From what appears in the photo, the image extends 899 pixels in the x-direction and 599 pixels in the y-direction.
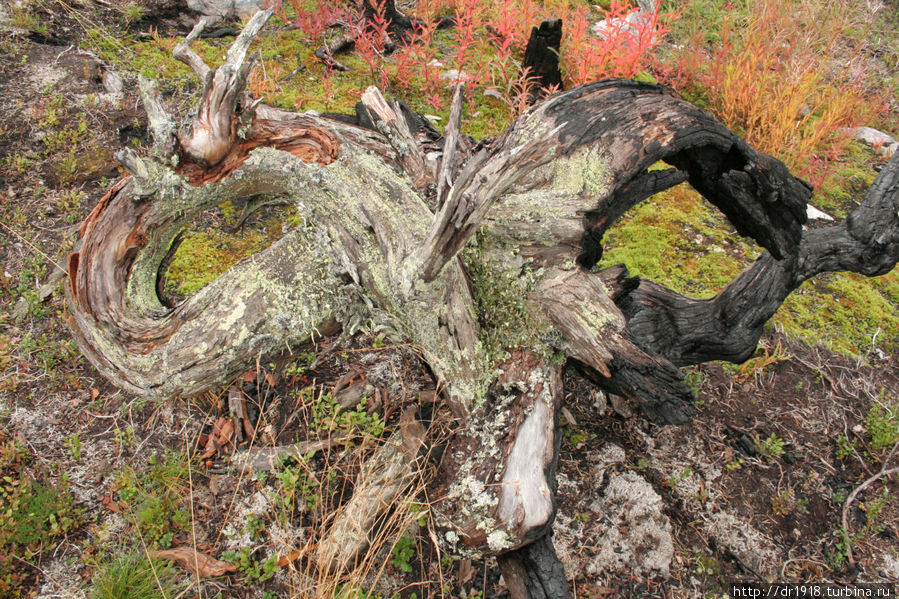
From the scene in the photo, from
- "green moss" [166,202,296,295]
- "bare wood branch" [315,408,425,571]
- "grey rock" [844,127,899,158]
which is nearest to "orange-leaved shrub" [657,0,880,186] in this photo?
"grey rock" [844,127,899,158]

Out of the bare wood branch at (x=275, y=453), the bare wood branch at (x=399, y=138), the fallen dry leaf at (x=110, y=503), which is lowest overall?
the fallen dry leaf at (x=110, y=503)

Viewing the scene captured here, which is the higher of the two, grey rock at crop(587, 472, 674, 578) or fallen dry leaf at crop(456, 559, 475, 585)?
grey rock at crop(587, 472, 674, 578)

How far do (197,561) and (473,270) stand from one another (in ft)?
7.67

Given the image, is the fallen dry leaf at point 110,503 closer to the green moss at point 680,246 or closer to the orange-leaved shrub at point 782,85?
the green moss at point 680,246

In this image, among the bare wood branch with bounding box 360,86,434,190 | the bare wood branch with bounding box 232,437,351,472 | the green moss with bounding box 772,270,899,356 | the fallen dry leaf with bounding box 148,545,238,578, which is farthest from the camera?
the green moss with bounding box 772,270,899,356

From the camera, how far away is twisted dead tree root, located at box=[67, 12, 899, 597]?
2830 millimetres

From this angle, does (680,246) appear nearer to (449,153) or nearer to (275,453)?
(449,153)

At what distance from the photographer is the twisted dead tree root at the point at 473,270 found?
283 centimetres

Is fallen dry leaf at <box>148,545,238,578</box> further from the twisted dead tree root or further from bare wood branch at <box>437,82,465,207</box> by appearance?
bare wood branch at <box>437,82,465,207</box>

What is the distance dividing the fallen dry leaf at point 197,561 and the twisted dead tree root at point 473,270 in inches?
26.6

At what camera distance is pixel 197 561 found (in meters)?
3.14

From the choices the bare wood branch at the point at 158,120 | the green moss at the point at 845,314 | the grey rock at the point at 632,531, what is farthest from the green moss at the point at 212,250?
the green moss at the point at 845,314

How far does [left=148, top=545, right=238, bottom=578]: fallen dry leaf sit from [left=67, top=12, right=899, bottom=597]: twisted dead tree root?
0.68 meters

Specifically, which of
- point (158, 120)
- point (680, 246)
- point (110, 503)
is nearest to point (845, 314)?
point (680, 246)
